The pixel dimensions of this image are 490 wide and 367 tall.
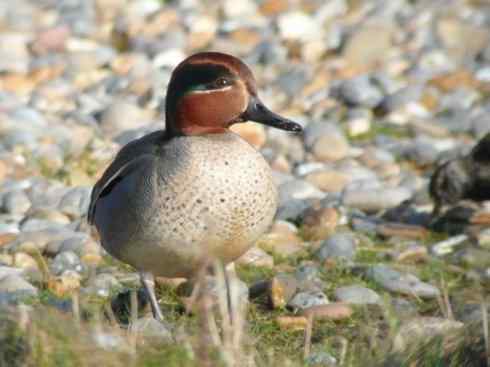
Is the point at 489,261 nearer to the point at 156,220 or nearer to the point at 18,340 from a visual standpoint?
the point at 156,220

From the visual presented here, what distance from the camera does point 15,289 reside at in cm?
593

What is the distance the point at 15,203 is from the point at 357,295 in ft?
7.37

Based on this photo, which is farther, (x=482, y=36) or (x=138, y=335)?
(x=482, y=36)

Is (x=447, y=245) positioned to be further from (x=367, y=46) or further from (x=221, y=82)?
(x=367, y=46)

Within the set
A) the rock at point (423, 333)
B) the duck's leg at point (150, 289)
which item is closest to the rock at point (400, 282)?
the rock at point (423, 333)

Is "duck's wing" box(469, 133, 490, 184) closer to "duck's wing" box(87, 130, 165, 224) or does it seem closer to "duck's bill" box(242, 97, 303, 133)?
"duck's bill" box(242, 97, 303, 133)

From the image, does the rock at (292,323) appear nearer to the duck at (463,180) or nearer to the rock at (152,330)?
the rock at (152,330)

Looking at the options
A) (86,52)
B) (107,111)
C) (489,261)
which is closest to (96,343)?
(489,261)

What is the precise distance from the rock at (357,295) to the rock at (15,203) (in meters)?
2.09

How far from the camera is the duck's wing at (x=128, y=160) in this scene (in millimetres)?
5371

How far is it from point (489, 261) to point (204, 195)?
6.85 ft

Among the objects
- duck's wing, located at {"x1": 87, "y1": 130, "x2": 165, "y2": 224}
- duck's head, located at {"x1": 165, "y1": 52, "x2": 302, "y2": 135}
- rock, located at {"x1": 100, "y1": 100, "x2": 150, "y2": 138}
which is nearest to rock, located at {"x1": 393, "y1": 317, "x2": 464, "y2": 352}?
duck's head, located at {"x1": 165, "y1": 52, "x2": 302, "y2": 135}

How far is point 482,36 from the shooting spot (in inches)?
413

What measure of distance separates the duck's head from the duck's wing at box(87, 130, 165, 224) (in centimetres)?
13
